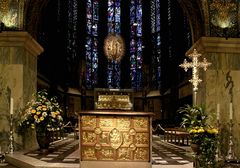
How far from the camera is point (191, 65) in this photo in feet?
34.7

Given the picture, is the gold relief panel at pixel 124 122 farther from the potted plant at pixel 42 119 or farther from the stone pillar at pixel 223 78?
the stone pillar at pixel 223 78

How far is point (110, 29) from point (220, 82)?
18.3m

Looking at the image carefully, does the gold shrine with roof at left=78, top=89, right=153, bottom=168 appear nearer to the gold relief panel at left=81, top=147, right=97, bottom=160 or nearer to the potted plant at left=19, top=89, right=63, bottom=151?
the gold relief panel at left=81, top=147, right=97, bottom=160

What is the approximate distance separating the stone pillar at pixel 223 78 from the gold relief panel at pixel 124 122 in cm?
388

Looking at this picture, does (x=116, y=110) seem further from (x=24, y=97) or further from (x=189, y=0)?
(x=189, y=0)

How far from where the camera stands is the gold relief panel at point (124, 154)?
27.1 ft

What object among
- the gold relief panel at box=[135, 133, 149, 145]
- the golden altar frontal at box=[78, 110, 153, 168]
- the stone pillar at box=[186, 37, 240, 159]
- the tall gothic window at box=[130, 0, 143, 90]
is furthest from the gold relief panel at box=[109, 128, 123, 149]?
the tall gothic window at box=[130, 0, 143, 90]

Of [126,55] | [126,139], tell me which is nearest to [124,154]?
[126,139]

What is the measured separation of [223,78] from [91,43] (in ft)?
58.3

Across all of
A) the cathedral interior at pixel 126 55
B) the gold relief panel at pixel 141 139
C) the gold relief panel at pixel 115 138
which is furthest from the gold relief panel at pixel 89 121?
the gold relief panel at pixel 141 139

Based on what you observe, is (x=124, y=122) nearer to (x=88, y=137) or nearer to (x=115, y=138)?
(x=115, y=138)

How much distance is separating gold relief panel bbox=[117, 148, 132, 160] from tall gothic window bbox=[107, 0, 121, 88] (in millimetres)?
20365

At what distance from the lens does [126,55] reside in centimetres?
2911

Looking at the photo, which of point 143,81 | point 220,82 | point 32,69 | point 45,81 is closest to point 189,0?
point 220,82
